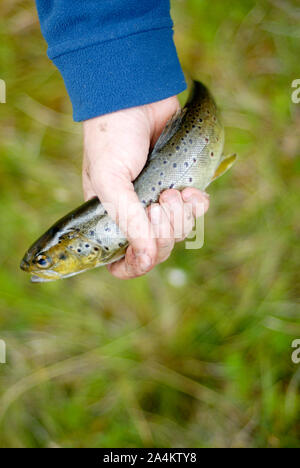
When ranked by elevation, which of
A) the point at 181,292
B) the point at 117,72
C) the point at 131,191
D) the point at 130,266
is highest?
the point at 117,72

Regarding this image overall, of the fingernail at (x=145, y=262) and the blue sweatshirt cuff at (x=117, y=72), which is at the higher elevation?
the blue sweatshirt cuff at (x=117, y=72)

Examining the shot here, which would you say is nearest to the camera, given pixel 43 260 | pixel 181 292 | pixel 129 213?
pixel 129 213

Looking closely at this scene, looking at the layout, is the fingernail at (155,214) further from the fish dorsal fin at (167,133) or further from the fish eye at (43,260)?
the fish eye at (43,260)

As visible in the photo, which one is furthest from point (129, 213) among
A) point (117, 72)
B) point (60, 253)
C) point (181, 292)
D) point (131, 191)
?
point (181, 292)

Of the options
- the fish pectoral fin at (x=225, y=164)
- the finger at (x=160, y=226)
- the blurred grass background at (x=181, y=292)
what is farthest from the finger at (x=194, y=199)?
the blurred grass background at (x=181, y=292)

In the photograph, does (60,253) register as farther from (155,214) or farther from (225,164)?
(225,164)

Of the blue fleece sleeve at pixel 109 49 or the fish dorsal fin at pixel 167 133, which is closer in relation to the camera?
the blue fleece sleeve at pixel 109 49

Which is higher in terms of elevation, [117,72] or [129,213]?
[117,72]
